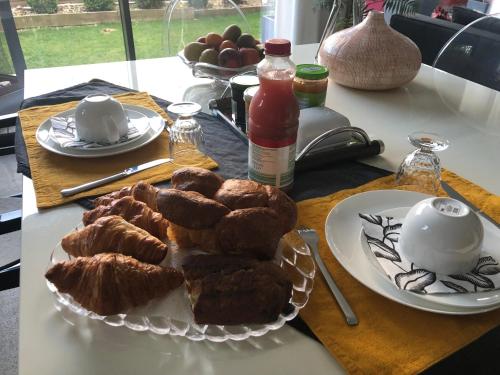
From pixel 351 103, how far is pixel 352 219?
55cm

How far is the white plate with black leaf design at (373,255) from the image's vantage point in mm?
482

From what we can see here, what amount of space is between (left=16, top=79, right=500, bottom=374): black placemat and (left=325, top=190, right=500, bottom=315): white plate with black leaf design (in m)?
0.04

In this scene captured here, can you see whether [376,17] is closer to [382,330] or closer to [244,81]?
[244,81]

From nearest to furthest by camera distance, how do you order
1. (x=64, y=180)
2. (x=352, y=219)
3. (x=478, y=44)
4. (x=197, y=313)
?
(x=197, y=313)
(x=352, y=219)
(x=64, y=180)
(x=478, y=44)

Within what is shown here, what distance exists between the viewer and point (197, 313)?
45 centimetres

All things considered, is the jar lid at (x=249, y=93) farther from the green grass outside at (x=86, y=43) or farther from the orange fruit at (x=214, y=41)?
the green grass outside at (x=86, y=43)

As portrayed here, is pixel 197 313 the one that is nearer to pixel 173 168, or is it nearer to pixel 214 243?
pixel 214 243

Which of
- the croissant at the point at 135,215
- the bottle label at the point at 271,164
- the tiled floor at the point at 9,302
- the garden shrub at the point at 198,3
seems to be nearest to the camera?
the croissant at the point at 135,215

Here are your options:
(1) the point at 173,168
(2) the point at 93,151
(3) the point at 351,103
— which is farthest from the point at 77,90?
(3) the point at 351,103

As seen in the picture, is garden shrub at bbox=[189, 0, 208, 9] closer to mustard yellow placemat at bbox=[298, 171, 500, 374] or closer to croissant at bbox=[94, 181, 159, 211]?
croissant at bbox=[94, 181, 159, 211]

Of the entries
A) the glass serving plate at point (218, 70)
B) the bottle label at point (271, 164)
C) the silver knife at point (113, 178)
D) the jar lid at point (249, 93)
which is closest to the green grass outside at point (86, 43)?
the glass serving plate at point (218, 70)

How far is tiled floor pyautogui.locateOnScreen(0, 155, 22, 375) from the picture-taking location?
1.32 m

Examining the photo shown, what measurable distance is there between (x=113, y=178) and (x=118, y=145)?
10cm

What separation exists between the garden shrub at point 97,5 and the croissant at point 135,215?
8.73ft
